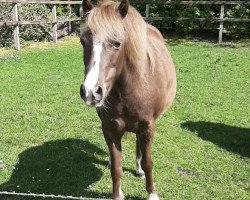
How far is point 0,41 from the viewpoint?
43.5 feet

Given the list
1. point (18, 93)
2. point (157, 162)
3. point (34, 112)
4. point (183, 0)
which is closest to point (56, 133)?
point (34, 112)

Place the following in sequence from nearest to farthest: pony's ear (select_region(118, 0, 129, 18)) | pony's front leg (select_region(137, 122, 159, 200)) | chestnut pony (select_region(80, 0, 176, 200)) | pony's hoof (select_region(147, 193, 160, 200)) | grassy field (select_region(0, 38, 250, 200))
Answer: chestnut pony (select_region(80, 0, 176, 200)), pony's ear (select_region(118, 0, 129, 18)), pony's front leg (select_region(137, 122, 159, 200)), pony's hoof (select_region(147, 193, 160, 200)), grassy field (select_region(0, 38, 250, 200))

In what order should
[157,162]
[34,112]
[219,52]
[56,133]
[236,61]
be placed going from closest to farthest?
[157,162]
[56,133]
[34,112]
[236,61]
[219,52]

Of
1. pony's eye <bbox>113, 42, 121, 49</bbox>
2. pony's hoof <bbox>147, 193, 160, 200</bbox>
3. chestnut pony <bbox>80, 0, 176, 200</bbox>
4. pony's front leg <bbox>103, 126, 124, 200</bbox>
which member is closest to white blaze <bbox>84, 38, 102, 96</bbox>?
chestnut pony <bbox>80, 0, 176, 200</bbox>

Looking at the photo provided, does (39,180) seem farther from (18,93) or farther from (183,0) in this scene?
(183,0)

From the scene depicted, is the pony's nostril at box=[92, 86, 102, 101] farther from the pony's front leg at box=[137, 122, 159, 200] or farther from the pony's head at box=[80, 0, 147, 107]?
the pony's front leg at box=[137, 122, 159, 200]

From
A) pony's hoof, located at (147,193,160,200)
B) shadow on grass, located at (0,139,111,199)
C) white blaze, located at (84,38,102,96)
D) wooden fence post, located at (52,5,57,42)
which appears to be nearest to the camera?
white blaze, located at (84,38,102,96)

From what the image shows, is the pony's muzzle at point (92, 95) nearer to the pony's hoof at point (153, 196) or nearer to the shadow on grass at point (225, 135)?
the pony's hoof at point (153, 196)

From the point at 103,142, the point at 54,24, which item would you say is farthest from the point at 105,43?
the point at 54,24

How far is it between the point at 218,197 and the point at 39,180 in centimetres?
207

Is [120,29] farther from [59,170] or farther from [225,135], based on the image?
[225,135]

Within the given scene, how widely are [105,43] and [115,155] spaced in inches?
55.2

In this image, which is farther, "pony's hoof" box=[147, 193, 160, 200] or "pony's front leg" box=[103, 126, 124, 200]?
"pony's hoof" box=[147, 193, 160, 200]

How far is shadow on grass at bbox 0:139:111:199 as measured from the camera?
4309mm
